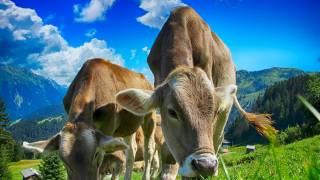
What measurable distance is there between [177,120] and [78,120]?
302 cm

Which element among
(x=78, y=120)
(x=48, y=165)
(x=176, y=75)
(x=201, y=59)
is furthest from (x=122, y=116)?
(x=48, y=165)

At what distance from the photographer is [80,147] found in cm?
825

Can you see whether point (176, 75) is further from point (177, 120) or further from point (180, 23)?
point (180, 23)

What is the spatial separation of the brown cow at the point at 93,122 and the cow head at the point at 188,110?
1.35 m

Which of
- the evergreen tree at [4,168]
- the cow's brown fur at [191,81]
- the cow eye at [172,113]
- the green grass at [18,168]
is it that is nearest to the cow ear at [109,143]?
the cow's brown fur at [191,81]

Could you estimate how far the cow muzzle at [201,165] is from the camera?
5574 millimetres

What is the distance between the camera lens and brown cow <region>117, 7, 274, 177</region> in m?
6.27

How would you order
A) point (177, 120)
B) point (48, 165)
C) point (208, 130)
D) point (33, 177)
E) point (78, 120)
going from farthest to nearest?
1. point (33, 177)
2. point (48, 165)
3. point (78, 120)
4. point (177, 120)
5. point (208, 130)

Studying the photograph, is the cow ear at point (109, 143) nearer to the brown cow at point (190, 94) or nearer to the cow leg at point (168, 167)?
the cow leg at point (168, 167)

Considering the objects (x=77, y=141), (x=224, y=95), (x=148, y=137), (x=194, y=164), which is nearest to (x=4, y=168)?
(x=148, y=137)

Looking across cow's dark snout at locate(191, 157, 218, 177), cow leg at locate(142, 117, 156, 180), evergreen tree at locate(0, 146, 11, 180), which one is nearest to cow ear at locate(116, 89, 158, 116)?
cow's dark snout at locate(191, 157, 218, 177)

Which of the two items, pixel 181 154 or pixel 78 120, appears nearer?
pixel 181 154

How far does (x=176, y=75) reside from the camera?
7332 mm

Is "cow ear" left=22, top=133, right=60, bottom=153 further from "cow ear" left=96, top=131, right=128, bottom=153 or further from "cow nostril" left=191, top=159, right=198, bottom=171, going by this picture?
"cow nostril" left=191, top=159, right=198, bottom=171
